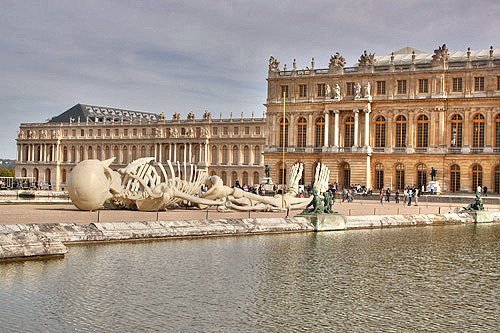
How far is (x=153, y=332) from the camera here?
10125 millimetres

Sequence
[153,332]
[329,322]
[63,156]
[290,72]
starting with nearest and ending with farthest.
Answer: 1. [153,332]
2. [329,322]
3. [290,72]
4. [63,156]

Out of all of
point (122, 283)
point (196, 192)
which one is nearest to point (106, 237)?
point (122, 283)

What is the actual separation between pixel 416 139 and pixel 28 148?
268ft

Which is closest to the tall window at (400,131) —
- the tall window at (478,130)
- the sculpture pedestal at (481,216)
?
the tall window at (478,130)

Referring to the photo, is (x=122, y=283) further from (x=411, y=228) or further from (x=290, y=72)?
(x=290, y=72)

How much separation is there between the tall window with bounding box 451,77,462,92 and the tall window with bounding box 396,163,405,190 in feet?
27.0

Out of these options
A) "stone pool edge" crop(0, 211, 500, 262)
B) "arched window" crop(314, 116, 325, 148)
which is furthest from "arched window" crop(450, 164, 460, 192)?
"stone pool edge" crop(0, 211, 500, 262)

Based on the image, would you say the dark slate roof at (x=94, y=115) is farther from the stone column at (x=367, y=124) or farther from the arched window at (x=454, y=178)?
the arched window at (x=454, y=178)

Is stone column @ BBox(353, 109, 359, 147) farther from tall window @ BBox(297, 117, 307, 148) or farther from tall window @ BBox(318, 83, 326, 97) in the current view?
tall window @ BBox(297, 117, 307, 148)

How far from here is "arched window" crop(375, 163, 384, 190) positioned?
6488 cm

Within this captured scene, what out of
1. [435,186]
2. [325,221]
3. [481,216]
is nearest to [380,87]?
[435,186]

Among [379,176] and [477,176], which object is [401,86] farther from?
[477,176]

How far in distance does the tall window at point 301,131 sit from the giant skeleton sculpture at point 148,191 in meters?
34.0

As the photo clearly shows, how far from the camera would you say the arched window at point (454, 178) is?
6172cm
